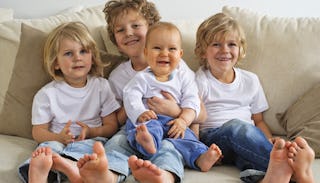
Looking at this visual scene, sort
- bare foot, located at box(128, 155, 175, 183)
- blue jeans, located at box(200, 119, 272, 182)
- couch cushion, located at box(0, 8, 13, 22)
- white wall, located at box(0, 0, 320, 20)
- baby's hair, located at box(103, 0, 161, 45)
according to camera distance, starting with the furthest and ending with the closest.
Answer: white wall, located at box(0, 0, 320, 20) → couch cushion, located at box(0, 8, 13, 22) → baby's hair, located at box(103, 0, 161, 45) → blue jeans, located at box(200, 119, 272, 182) → bare foot, located at box(128, 155, 175, 183)

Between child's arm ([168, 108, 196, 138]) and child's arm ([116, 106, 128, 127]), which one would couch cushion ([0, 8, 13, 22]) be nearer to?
child's arm ([116, 106, 128, 127])

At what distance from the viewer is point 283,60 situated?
7.07 feet

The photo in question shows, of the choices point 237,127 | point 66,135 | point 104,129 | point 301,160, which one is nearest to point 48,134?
point 66,135

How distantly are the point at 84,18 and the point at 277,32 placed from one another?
2.98 ft

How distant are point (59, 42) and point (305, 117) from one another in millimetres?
1057

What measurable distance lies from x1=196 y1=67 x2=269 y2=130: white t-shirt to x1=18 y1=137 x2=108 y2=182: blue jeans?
→ 467mm

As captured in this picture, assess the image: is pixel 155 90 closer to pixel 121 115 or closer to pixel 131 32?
pixel 121 115

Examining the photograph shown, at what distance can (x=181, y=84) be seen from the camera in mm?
1994

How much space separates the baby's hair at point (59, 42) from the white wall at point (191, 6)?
0.80m

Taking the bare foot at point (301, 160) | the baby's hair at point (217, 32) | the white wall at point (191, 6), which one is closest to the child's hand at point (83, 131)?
the baby's hair at point (217, 32)

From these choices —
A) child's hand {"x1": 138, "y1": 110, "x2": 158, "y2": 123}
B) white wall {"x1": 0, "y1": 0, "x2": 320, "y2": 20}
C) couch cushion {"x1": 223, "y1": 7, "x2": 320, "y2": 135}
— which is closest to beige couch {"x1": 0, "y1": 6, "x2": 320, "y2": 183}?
couch cushion {"x1": 223, "y1": 7, "x2": 320, "y2": 135}

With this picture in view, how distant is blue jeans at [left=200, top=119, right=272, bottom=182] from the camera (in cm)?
176

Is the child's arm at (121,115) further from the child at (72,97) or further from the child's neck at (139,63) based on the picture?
the child's neck at (139,63)

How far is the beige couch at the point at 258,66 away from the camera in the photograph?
2.07m
